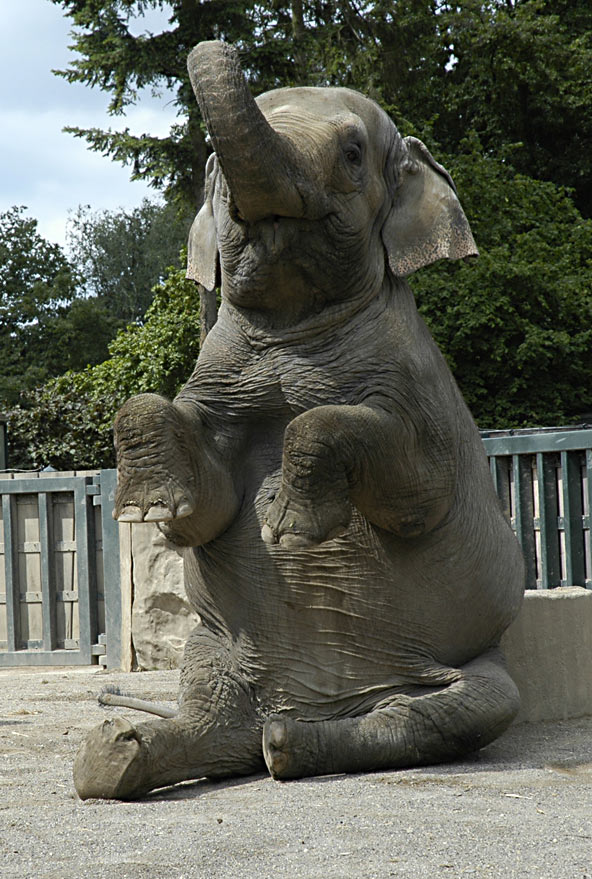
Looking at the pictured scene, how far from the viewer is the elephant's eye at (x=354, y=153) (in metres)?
3.79

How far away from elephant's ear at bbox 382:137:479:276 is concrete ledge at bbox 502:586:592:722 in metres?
1.74

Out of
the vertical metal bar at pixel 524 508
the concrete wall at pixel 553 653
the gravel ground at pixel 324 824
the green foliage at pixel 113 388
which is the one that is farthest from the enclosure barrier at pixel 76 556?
the green foliage at pixel 113 388

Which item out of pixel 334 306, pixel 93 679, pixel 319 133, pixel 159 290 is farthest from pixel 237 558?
pixel 159 290

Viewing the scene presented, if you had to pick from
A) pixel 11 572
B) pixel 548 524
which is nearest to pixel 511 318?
pixel 11 572

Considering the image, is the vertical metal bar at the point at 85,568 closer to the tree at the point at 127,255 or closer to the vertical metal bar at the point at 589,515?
the vertical metal bar at the point at 589,515

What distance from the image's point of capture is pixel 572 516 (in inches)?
281

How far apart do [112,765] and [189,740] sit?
37cm

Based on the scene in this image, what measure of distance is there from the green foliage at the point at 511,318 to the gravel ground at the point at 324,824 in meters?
16.8

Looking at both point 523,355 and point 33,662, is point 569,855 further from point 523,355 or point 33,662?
point 523,355

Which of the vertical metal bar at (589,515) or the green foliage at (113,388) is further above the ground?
the green foliage at (113,388)

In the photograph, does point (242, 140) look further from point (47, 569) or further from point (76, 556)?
point (47, 569)

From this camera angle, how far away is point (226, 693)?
3.96m

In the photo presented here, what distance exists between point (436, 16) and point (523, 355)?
788 centimetres

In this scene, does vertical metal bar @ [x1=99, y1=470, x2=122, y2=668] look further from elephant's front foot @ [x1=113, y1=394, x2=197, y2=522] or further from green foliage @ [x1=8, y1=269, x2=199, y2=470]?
green foliage @ [x1=8, y1=269, x2=199, y2=470]
